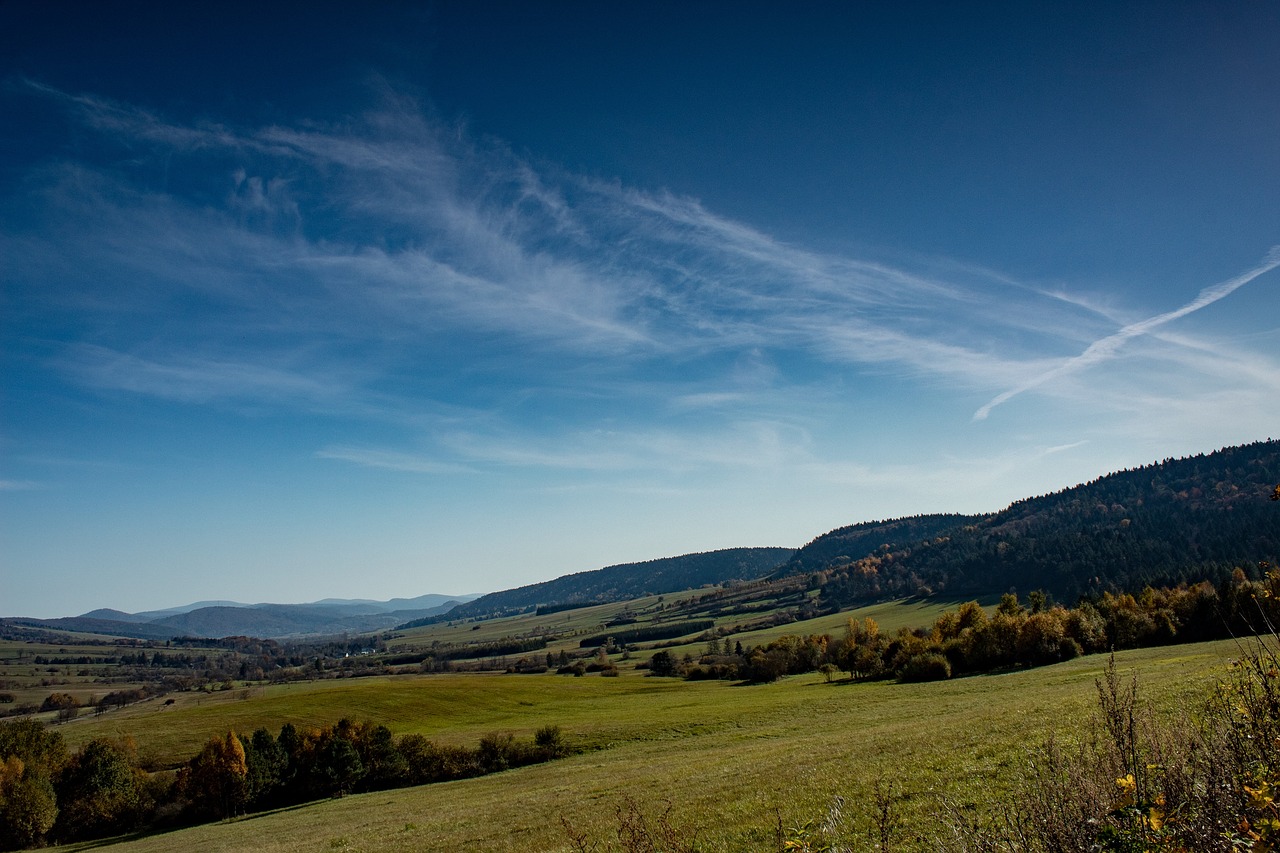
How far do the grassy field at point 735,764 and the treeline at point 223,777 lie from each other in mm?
5183

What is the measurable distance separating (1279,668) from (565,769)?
45.7 m

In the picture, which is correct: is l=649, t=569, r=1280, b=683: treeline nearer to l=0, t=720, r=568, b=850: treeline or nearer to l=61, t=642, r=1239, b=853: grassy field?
l=61, t=642, r=1239, b=853: grassy field

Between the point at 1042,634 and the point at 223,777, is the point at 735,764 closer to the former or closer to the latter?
the point at 1042,634

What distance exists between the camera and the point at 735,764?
28.8m

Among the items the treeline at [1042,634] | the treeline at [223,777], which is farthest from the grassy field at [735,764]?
the treeline at [1042,634]

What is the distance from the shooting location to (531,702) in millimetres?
110750

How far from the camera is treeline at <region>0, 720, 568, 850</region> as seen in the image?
60531 mm

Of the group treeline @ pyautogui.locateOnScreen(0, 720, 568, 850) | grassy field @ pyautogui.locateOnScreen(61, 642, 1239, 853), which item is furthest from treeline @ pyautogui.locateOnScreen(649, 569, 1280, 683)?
treeline @ pyautogui.locateOnScreen(0, 720, 568, 850)

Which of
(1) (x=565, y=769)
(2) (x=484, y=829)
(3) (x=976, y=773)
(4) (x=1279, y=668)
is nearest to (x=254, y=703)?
(1) (x=565, y=769)

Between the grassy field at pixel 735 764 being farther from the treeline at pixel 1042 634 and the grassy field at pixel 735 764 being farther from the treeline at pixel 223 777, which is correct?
the treeline at pixel 1042 634

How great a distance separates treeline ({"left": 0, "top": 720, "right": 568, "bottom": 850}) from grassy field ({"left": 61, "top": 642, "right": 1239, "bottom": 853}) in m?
5.18

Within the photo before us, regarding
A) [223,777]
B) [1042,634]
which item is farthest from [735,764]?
[223,777]

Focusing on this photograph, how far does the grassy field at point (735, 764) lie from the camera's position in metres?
17.6

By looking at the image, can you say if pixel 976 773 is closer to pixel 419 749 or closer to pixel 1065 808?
pixel 1065 808
